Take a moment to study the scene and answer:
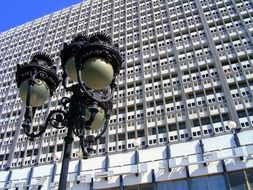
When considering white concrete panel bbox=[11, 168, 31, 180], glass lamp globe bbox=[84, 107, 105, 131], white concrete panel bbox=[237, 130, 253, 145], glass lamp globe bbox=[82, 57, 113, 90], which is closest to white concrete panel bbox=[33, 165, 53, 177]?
white concrete panel bbox=[11, 168, 31, 180]

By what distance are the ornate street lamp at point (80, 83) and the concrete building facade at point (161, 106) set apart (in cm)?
1937

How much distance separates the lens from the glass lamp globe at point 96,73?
16.4 feet

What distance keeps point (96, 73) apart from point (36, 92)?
1357 mm

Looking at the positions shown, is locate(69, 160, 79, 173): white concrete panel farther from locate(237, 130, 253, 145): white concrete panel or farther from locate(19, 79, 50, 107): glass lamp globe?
locate(19, 79, 50, 107): glass lamp globe

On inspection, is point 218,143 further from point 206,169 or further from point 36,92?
point 36,92

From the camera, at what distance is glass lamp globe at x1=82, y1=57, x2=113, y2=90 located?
4991 millimetres

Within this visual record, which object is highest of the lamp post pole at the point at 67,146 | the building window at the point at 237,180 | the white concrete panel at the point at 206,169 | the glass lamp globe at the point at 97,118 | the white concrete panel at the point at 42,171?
the white concrete panel at the point at 42,171

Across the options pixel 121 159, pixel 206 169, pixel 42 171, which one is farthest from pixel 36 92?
pixel 42 171

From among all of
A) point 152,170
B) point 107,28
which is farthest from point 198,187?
point 107,28

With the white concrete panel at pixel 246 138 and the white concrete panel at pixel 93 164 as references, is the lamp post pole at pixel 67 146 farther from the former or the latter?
the white concrete panel at pixel 93 164

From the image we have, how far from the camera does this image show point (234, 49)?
46844 millimetres

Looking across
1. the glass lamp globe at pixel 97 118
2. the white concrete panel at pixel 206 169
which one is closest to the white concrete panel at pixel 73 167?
the white concrete panel at pixel 206 169

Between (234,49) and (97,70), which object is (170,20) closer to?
(234,49)

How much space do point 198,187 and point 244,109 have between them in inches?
790
